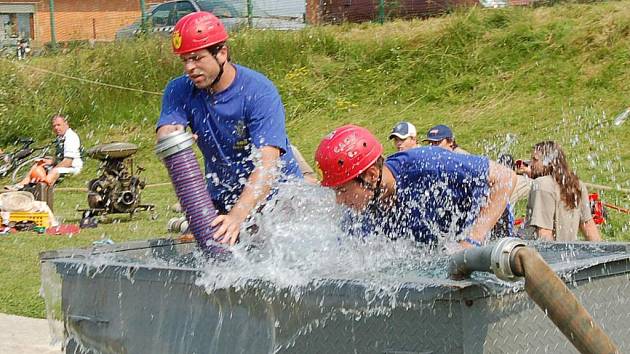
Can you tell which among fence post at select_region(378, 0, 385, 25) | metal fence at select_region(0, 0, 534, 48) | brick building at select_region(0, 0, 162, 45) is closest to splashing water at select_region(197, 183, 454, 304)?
metal fence at select_region(0, 0, 534, 48)

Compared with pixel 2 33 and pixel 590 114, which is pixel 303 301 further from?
pixel 2 33

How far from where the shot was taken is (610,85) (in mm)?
15883

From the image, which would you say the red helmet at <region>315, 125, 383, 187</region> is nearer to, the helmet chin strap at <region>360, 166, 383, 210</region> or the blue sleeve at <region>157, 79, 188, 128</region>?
the helmet chin strap at <region>360, 166, 383, 210</region>

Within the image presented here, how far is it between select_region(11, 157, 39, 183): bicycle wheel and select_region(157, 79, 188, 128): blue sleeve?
45.9 feet

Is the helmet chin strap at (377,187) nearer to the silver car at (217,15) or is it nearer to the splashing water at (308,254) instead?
the splashing water at (308,254)

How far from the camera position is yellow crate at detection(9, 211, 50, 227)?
14.5 meters

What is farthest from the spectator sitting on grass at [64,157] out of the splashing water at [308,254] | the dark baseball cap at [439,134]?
the splashing water at [308,254]

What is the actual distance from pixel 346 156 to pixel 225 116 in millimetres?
1263

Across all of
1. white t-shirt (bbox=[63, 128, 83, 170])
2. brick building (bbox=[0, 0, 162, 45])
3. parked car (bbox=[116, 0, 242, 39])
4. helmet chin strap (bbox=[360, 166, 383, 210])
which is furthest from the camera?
brick building (bbox=[0, 0, 162, 45])

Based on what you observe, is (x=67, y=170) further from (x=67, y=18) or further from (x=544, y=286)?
(x=67, y=18)

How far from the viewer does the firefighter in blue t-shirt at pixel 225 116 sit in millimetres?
5594

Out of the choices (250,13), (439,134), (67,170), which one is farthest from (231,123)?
(250,13)

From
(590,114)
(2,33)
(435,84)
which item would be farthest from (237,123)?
(2,33)

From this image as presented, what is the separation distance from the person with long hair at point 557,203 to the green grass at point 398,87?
6.16 ft
